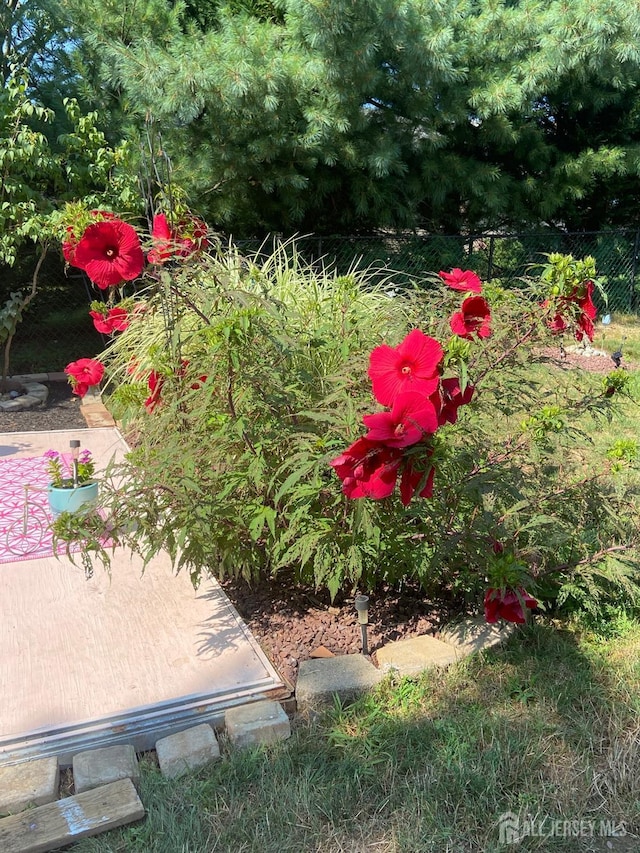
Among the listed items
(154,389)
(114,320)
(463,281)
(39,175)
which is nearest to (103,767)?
(154,389)

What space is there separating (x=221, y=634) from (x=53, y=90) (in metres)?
6.12

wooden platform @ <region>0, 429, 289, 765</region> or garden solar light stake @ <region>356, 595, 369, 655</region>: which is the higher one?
garden solar light stake @ <region>356, 595, 369, 655</region>

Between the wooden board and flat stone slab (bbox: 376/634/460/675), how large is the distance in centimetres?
77

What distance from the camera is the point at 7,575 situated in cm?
260

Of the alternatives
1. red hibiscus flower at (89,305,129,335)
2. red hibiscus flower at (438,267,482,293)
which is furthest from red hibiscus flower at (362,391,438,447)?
red hibiscus flower at (89,305,129,335)

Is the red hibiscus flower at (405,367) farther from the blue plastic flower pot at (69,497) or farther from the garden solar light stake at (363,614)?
the blue plastic flower pot at (69,497)

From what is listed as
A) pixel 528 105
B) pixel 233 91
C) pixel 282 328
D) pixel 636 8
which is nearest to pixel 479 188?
pixel 528 105

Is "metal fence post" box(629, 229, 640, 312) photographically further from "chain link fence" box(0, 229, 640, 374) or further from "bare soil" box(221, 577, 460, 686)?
"bare soil" box(221, 577, 460, 686)

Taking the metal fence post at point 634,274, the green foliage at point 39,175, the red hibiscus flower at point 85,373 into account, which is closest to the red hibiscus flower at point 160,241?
the red hibiscus flower at point 85,373

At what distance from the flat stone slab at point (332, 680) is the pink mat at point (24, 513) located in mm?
1014

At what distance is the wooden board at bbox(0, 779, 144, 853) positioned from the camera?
1.41 metres

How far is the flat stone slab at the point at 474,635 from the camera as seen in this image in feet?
6.72

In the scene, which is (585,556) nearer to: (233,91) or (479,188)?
(233,91)

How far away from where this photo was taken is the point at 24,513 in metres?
2.92
